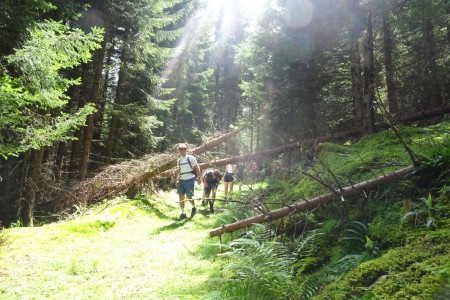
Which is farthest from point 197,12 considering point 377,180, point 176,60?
point 377,180

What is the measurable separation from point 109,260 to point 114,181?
5505mm

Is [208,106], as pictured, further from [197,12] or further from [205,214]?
[205,214]

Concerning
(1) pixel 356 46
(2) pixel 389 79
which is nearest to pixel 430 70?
(2) pixel 389 79

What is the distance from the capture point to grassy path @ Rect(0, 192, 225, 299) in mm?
4191

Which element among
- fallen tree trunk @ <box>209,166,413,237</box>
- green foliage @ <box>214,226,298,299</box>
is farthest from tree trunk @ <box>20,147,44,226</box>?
green foliage @ <box>214,226,298,299</box>

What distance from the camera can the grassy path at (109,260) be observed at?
4.19m

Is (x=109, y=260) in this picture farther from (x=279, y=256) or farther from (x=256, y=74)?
(x=256, y=74)

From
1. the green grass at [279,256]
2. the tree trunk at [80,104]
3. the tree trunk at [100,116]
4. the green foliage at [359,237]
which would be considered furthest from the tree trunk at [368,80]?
the tree trunk at [100,116]

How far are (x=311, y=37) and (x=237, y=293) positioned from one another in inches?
447

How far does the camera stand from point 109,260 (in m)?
5.68

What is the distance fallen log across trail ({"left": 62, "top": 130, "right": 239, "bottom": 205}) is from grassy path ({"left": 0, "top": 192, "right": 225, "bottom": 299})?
194 centimetres

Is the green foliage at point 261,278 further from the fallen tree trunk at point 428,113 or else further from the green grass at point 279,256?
the fallen tree trunk at point 428,113

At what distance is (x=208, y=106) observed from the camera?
3281 centimetres

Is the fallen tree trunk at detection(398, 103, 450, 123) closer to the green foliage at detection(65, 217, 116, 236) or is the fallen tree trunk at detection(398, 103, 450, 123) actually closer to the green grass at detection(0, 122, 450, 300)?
the green grass at detection(0, 122, 450, 300)
